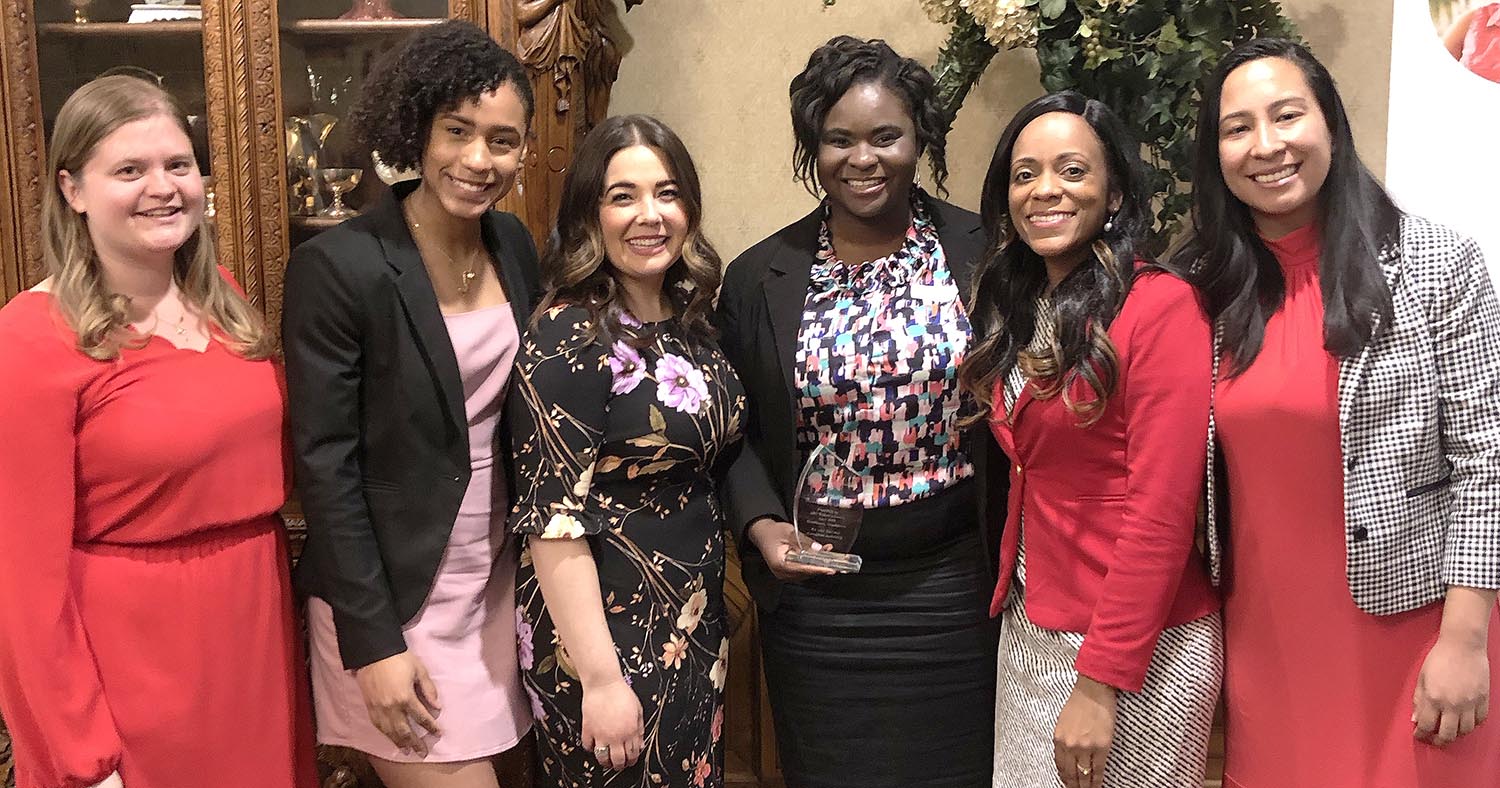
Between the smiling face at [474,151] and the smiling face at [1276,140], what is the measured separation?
3.24ft

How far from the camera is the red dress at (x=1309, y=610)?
4.65ft

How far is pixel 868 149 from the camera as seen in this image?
1836 mm

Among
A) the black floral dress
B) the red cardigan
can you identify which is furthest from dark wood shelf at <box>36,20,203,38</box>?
the red cardigan

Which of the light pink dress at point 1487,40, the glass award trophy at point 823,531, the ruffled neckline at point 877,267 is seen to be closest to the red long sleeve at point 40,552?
the glass award trophy at point 823,531

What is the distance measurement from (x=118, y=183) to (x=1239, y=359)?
1505mm

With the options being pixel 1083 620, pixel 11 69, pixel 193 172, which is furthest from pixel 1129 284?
pixel 11 69

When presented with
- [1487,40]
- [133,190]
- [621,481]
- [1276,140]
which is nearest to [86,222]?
[133,190]

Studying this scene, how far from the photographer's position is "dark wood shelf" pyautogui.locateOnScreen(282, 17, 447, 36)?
7.30ft

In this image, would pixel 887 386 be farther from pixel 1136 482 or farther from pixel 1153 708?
pixel 1153 708

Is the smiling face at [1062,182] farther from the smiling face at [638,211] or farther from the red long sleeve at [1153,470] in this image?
the smiling face at [638,211]

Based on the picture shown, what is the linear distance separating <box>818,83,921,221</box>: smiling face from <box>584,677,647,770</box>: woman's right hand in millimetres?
866

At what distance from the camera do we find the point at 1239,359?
1468mm

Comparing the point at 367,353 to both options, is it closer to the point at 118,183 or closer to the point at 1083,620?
the point at 118,183

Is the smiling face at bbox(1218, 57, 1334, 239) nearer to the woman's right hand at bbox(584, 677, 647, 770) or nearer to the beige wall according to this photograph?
the woman's right hand at bbox(584, 677, 647, 770)
